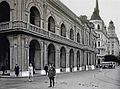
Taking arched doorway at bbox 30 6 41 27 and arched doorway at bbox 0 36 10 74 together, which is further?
arched doorway at bbox 30 6 41 27

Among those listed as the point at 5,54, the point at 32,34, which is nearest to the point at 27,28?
the point at 32,34

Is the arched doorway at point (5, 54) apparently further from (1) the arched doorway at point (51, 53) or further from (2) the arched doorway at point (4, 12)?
(1) the arched doorway at point (51, 53)

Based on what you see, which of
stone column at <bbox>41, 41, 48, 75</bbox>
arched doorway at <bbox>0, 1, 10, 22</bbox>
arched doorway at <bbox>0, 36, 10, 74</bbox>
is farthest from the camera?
stone column at <bbox>41, 41, 48, 75</bbox>

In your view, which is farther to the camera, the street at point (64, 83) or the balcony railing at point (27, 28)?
the balcony railing at point (27, 28)

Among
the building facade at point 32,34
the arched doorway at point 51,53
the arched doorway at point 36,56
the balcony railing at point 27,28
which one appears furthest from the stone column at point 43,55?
the arched doorway at point 51,53

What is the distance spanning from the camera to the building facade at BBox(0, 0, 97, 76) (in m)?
32.4

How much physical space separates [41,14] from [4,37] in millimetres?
7264

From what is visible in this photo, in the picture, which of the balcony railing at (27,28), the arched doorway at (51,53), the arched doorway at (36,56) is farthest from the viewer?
the arched doorway at (51,53)

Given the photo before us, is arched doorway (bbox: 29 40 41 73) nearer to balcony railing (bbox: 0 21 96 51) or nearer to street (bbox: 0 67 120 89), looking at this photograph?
balcony railing (bbox: 0 21 96 51)

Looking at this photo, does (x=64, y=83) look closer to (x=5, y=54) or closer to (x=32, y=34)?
(x=32, y=34)

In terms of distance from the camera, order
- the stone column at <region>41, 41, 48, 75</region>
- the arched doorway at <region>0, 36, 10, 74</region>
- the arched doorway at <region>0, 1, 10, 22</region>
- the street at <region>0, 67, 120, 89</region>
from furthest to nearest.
→ the stone column at <region>41, 41, 48, 75</region>, the arched doorway at <region>0, 36, 10, 74</region>, the arched doorway at <region>0, 1, 10, 22</region>, the street at <region>0, 67, 120, 89</region>

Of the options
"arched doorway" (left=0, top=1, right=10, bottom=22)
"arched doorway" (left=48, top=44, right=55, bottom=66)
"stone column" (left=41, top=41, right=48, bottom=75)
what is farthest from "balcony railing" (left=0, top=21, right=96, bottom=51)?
"arched doorway" (left=0, top=1, right=10, bottom=22)

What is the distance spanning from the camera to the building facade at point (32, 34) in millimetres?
32406

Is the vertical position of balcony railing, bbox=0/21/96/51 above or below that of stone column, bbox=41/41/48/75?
above
